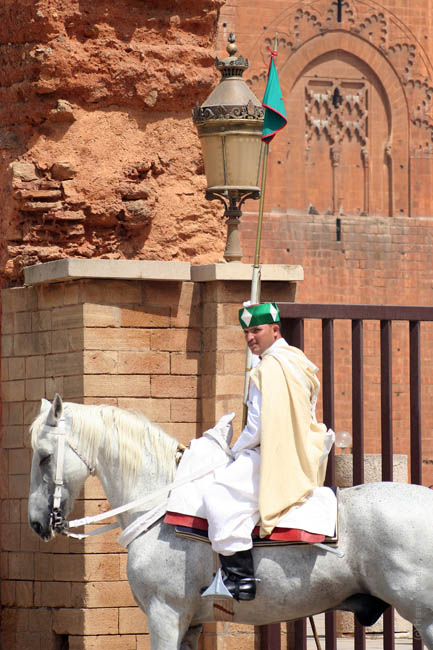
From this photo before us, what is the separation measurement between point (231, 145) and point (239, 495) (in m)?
3.31

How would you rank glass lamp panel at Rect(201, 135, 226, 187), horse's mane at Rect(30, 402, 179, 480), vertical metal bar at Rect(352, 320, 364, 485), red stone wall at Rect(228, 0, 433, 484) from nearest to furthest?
horse's mane at Rect(30, 402, 179, 480) → vertical metal bar at Rect(352, 320, 364, 485) → glass lamp panel at Rect(201, 135, 226, 187) → red stone wall at Rect(228, 0, 433, 484)

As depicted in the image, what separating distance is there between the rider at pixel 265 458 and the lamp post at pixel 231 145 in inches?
93.5

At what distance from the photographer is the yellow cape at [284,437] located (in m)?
6.88

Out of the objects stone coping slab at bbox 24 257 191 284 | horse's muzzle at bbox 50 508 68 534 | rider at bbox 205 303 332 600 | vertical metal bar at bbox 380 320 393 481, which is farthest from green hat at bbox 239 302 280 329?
vertical metal bar at bbox 380 320 393 481

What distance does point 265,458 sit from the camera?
6.93 m

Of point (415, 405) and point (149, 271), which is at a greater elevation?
point (149, 271)

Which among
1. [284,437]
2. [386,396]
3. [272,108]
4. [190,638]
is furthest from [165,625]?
[272,108]

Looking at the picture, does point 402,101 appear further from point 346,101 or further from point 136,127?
point 136,127

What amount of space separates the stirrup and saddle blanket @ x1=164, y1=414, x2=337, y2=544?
21 centimetres

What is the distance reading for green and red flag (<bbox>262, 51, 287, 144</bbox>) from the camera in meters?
9.01

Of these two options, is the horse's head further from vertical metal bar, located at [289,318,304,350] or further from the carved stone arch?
the carved stone arch

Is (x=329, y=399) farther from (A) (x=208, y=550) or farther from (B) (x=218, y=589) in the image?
(B) (x=218, y=589)

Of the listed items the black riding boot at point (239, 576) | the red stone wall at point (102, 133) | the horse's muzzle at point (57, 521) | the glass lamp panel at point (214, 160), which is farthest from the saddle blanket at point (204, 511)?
the red stone wall at point (102, 133)

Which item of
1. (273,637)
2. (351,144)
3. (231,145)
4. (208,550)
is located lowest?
(273,637)
